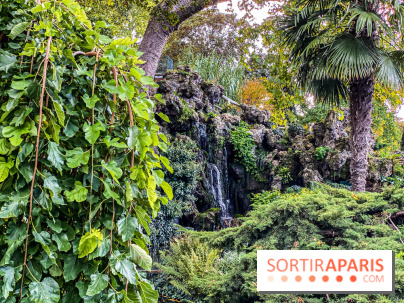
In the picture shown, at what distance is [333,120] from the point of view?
896 cm

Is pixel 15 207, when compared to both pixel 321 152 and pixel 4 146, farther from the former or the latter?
pixel 321 152

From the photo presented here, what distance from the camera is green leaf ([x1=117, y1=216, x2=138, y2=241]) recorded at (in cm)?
96

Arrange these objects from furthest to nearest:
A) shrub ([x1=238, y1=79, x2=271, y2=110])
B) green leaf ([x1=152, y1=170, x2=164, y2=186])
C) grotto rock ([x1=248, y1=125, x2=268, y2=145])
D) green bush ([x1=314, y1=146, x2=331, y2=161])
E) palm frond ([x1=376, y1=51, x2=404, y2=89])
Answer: shrub ([x1=238, y1=79, x2=271, y2=110]) → grotto rock ([x1=248, y1=125, x2=268, y2=145]) → green bush ([x1=314, y1=146, x2=331, y2=161]) → palm frond ([x1=376, y1=51, x2=404, y2=89]) → green leaf ([x1=152, y1=170, x2=164, y2=186])

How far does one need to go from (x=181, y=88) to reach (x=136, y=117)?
25.9ft

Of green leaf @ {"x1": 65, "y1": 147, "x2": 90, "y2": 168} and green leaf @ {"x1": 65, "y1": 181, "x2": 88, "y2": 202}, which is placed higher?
green leaf @ {"x1": 65, "y1": 147, "x2": 90, "y2": 168}

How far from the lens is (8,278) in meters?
0.85

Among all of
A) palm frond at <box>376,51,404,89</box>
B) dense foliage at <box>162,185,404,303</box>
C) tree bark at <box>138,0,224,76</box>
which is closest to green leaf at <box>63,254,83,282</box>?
dense foliage at <box>162,185,404,303</box>

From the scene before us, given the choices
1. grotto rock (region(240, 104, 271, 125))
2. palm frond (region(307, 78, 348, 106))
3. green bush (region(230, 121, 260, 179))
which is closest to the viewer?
palm frond (region(307, 78, 348, 106))

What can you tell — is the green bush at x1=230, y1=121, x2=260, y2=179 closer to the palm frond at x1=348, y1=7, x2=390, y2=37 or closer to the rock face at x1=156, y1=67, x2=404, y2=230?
the rock face at x1=156, y1=67, x2=404, y2=230

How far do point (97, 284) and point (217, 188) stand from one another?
8197 millimetres

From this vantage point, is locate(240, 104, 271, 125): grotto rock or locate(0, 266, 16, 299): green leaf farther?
locate(240, 104, 271, 125): grotto rock

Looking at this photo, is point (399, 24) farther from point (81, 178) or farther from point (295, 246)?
point (81, 178)

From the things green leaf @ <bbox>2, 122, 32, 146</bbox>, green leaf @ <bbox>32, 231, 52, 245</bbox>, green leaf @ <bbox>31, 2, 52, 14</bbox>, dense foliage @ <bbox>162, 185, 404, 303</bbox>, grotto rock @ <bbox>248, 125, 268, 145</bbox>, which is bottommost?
dense foliage @ <bbox>162, 185, 404, 303</bbox>

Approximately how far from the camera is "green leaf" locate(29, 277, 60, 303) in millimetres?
866
